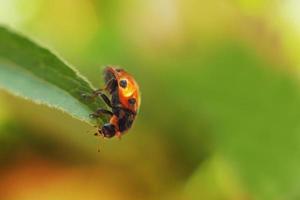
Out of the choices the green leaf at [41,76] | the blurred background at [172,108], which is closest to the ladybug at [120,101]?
the green leaf at [41,76]

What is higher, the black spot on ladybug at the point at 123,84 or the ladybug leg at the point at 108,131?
the black spot on ladybug at the point at 123,84

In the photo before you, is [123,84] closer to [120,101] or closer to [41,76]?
[120,101]

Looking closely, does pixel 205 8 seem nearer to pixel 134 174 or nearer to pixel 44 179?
pixel 134 174

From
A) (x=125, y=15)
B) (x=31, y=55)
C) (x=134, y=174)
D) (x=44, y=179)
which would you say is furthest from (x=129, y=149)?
(x=31, y=55)

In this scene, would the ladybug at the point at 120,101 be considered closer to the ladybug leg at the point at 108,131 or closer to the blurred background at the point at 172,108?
the ladybug leg at the point at 108,131

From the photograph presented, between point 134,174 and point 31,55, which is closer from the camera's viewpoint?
point 31,55

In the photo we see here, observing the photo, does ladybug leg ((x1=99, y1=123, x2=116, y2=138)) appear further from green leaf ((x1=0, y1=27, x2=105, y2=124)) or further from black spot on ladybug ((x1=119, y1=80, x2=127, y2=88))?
green leaf ((x1=0, y1=27, x2=105, y2=124))
